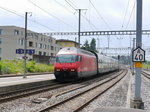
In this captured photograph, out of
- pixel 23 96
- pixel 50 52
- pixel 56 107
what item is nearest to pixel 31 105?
pixel 56 107

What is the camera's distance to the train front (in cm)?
2302

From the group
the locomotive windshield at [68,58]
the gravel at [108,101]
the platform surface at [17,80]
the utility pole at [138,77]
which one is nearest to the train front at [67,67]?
the locomotive windshield at [68,58]

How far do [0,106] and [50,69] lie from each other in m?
43.0

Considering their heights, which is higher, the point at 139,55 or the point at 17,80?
→ the point at 139,55

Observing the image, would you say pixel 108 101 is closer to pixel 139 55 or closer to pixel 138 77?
pixel 138 77

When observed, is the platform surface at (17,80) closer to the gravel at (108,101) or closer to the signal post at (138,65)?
the gravel at (108,101)

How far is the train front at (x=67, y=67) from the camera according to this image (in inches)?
906

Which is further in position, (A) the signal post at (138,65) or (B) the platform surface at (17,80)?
(B) the platform surface at (17,80)

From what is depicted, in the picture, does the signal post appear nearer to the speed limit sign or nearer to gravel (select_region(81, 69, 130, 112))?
the speed limit sign

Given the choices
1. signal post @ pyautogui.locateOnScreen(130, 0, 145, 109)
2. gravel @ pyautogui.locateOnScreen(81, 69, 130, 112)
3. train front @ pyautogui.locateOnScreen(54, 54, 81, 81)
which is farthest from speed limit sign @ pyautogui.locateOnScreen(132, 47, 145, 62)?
train front @ pyautogui.locateOnScreen(54, 54, 81, 81)

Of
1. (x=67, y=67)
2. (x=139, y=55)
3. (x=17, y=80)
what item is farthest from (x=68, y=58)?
(x=139, y=55)

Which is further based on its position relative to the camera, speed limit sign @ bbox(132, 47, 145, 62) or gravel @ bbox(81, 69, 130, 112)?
gravel @ bbox(81, 69, 130, 112)

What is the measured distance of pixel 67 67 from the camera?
23.2 meters

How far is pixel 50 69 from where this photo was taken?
178ft
